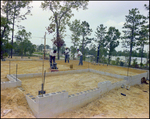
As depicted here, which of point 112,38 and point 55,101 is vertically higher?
point 112,38

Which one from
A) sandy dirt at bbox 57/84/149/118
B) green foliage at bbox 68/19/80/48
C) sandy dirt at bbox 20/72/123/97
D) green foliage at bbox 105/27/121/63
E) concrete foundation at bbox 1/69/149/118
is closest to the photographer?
concrete foundation at bbox 1/69/149/118

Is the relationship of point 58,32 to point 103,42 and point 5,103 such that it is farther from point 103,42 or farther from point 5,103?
point 5,103

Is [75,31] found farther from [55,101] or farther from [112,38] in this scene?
[55,101]

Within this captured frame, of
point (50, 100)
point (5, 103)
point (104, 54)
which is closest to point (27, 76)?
point (5, 103)

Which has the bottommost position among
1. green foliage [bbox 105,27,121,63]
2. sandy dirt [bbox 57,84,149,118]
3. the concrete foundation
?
sandy dirt [bbox 57,84,149,118]

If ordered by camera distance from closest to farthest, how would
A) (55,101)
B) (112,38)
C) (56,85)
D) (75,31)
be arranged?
(55,101) → (56,85) → (112,38) → (75,31)

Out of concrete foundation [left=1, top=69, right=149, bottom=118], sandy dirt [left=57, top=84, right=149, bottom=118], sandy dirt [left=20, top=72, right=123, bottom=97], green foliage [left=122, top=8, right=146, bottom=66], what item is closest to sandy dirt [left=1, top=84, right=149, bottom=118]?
sandy dirt [left=57, top=84, right=149, bottom=118]

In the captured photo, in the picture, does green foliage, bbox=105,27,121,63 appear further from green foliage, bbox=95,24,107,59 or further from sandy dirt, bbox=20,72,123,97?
sandy dirt, bbox=20,72,123,97

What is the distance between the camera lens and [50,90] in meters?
4.63

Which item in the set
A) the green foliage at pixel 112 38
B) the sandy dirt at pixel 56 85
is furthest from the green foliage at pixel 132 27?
the sandy dirt at pixel 56 85

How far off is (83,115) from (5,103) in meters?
2.29

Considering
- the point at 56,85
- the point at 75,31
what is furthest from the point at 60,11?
the point at 56,85

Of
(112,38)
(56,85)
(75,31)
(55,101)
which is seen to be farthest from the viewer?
(75,31)

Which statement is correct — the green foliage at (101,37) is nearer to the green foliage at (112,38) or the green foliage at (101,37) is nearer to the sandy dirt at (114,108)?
the green foliage at (112,38)
